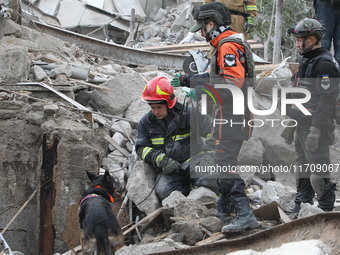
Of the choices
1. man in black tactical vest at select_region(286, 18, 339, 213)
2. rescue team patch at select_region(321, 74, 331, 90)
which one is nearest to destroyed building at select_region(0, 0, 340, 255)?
man in black tactical vest at select_region(286, 18, 339, 213)

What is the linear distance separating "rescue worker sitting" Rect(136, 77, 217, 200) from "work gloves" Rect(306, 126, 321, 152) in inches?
57.8

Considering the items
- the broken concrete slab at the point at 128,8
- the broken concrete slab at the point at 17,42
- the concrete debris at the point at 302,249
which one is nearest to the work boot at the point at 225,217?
the concrete debris at the point at 302,249

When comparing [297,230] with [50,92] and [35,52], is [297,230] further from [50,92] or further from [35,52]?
[35,52]

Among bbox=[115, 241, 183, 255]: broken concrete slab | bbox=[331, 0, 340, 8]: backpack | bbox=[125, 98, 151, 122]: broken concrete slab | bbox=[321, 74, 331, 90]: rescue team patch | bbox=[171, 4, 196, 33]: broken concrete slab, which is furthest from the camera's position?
bbox=[171, 4, 196, 33]: broken concrete slab

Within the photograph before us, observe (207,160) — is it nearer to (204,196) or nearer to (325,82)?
(204,196)

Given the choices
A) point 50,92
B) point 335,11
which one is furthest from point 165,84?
point 335,11

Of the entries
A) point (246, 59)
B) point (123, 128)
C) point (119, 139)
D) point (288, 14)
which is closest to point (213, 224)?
point (246, 59)

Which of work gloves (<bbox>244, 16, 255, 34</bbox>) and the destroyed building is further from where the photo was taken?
work gloves (<bbox>244, 16, 255, 34</bbox>)

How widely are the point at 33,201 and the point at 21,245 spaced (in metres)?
0.64

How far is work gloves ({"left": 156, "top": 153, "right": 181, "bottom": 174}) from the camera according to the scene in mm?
4637

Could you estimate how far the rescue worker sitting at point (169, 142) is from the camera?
465 cm

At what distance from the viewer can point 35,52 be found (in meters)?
7.44

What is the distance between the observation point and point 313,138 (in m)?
3.47

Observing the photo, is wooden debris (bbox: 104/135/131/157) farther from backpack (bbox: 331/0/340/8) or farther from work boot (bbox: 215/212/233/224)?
backpack (bbox: 331/0/340/8)
